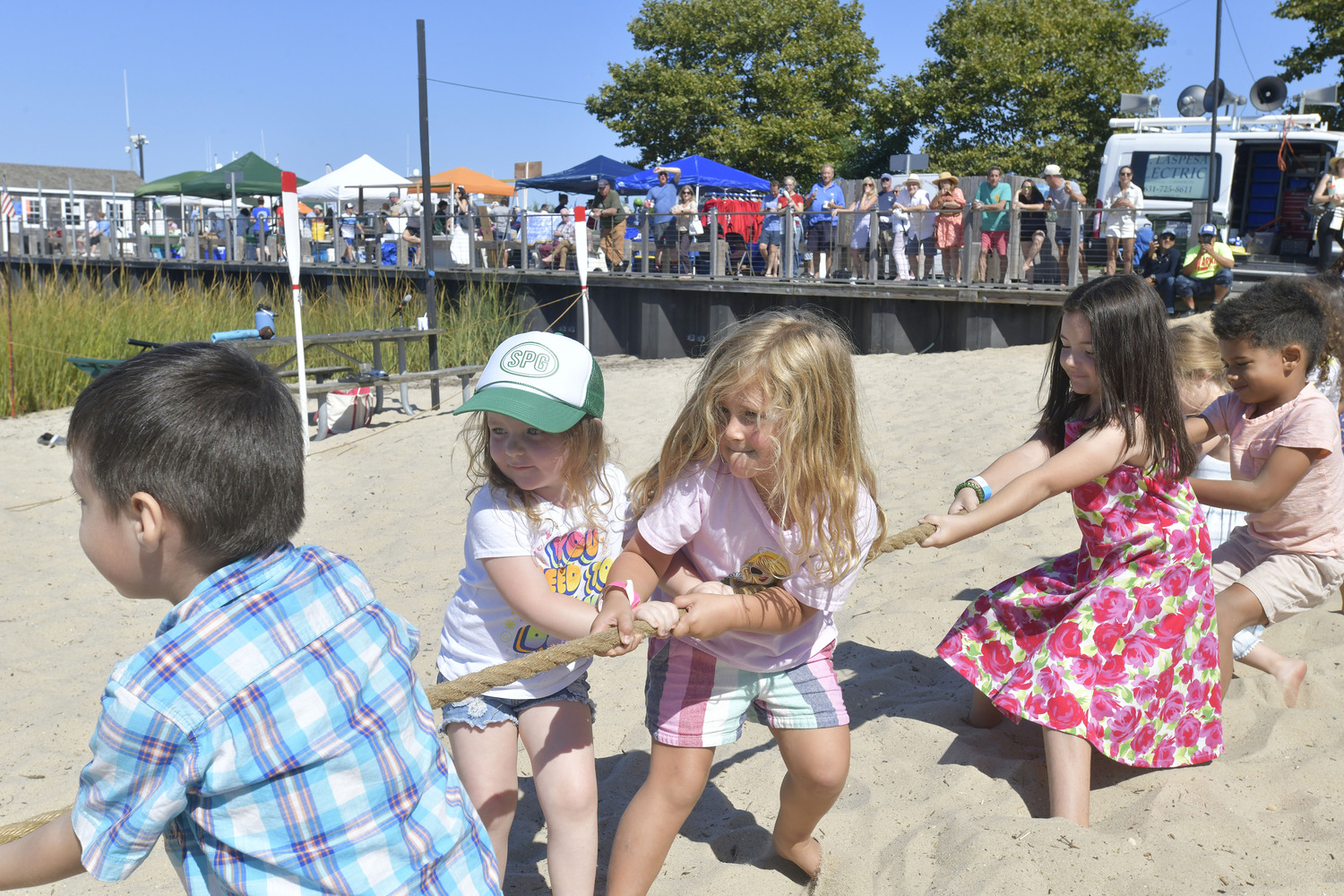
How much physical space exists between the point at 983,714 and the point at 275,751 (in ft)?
9.14

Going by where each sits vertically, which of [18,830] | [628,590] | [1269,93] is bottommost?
[18,830]

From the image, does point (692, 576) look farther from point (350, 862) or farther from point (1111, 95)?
point (1111, 95)

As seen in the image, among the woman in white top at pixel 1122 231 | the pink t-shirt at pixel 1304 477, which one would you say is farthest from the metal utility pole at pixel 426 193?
the pink t-shirt at pixel 1304 477

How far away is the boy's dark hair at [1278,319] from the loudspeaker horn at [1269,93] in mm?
13576

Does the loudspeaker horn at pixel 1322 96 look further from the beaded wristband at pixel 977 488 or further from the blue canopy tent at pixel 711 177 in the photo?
the beaded wristband at pixel 977 488

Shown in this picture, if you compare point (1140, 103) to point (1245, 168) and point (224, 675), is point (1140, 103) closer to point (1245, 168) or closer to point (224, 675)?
point (1245, 168)

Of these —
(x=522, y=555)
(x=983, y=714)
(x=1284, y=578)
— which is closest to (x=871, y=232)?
(x=1284, y=578)

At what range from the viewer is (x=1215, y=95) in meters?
12.4

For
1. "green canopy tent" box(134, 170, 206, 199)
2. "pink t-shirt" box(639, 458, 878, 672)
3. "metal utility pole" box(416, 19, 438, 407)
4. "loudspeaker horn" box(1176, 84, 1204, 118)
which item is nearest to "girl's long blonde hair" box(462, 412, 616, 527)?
"pink t-shirt" box(639, 458, 878, 672)

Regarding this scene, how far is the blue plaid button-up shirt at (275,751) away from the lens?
1311 mm

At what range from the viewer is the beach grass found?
11930 mm

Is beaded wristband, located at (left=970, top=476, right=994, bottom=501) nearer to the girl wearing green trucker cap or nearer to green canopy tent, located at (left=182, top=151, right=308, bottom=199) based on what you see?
the girl wearing green trucker cap

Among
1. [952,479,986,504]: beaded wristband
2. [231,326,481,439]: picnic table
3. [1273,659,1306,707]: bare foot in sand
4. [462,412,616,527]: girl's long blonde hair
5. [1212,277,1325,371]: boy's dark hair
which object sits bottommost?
[1273,659,1306,707]: bare foot in sand

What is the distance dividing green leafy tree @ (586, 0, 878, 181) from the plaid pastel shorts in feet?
107
